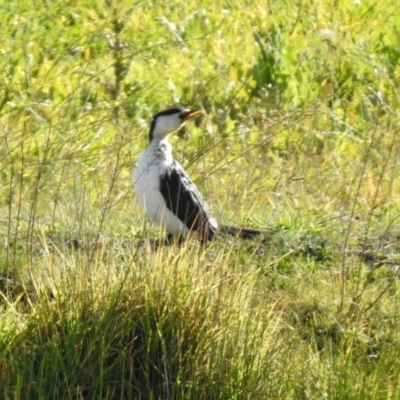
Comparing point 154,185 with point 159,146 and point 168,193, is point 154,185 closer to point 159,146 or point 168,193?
point 168,193

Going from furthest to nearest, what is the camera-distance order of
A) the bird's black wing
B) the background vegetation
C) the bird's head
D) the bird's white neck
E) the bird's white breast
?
the bird's head, the bird's white neck, the bird's black wing, the bird's white breast, the background vegetation

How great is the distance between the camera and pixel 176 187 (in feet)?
25.3

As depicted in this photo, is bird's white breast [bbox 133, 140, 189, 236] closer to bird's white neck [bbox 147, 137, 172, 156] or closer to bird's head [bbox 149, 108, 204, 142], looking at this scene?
bird's white neck [bbox 147, 137, 172, 156]

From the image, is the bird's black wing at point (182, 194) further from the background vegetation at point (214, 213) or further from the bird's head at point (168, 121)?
the bird's head at point (168, 121)

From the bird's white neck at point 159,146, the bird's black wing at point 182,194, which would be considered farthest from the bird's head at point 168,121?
the bird's black wing at point 182,194

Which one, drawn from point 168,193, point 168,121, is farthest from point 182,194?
point 168,121

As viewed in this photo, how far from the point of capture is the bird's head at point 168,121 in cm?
829

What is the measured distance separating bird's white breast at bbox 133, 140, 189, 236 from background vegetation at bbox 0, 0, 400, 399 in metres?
0.10

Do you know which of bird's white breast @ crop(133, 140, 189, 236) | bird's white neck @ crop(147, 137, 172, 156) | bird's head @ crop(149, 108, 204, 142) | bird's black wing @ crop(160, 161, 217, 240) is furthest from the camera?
bird's head @ crop(149, 108, 204, 142)

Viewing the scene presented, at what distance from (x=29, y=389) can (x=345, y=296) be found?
5.79 ft

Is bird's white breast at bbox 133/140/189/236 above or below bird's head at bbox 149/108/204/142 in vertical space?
below

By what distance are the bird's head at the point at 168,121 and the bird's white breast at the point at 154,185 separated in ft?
0.72

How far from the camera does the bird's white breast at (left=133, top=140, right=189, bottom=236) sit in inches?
296

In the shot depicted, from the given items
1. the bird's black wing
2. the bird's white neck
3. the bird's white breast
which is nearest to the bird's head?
the bird's white neck
